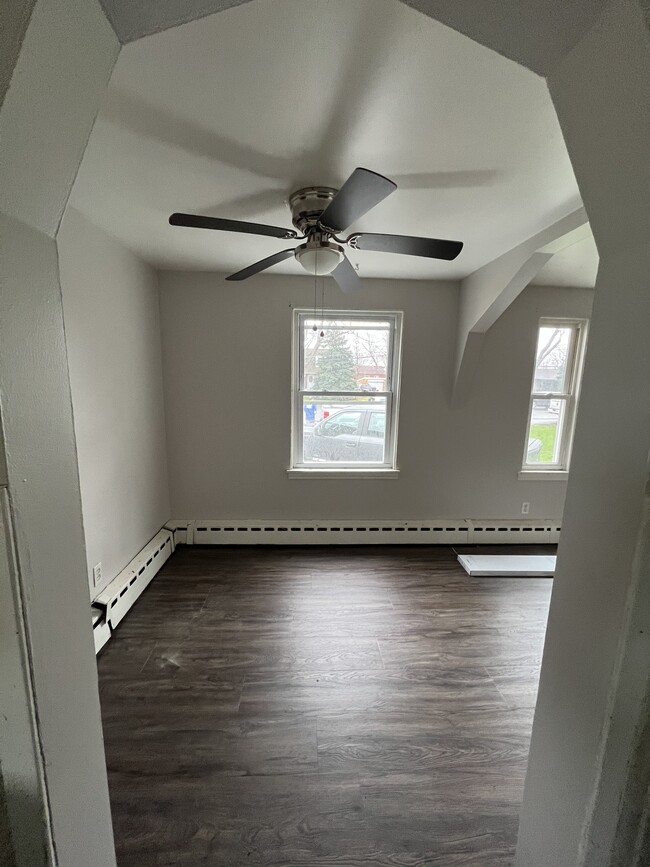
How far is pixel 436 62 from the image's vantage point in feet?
3.05

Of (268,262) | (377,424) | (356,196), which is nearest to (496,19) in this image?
(356,196)

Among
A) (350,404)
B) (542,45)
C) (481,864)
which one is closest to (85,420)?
(350,404)

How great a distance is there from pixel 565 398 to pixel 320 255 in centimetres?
293

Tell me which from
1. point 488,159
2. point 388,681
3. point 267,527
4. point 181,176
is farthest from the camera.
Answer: point 267,527

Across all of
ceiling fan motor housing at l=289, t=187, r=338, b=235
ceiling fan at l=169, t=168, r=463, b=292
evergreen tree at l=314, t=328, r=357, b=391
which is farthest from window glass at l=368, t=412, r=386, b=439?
ceiling fan motor housing at l=289, t=187, r=338, b=235

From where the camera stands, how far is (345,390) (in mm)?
3125

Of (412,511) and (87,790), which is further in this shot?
(412,511)

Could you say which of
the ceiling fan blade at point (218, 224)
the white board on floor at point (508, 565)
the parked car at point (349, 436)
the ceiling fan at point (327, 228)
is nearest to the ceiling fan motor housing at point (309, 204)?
the ceiling fan at point (327, 228)

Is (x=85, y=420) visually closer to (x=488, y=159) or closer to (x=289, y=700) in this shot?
(x=289, y=700)

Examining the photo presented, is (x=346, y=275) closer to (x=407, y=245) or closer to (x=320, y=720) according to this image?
(x=407, y=245)

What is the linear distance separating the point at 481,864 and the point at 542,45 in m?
2.12

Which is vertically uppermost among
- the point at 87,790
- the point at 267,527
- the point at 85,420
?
the point at 85,420

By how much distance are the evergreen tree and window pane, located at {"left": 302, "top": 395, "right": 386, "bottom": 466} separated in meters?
0.12

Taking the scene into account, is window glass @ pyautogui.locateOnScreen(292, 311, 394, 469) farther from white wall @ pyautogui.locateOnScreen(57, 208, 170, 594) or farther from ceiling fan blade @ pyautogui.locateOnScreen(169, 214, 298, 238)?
ceiling fan blade @ pyautogui.locateOnScreen(169, 214, 298, 238)
